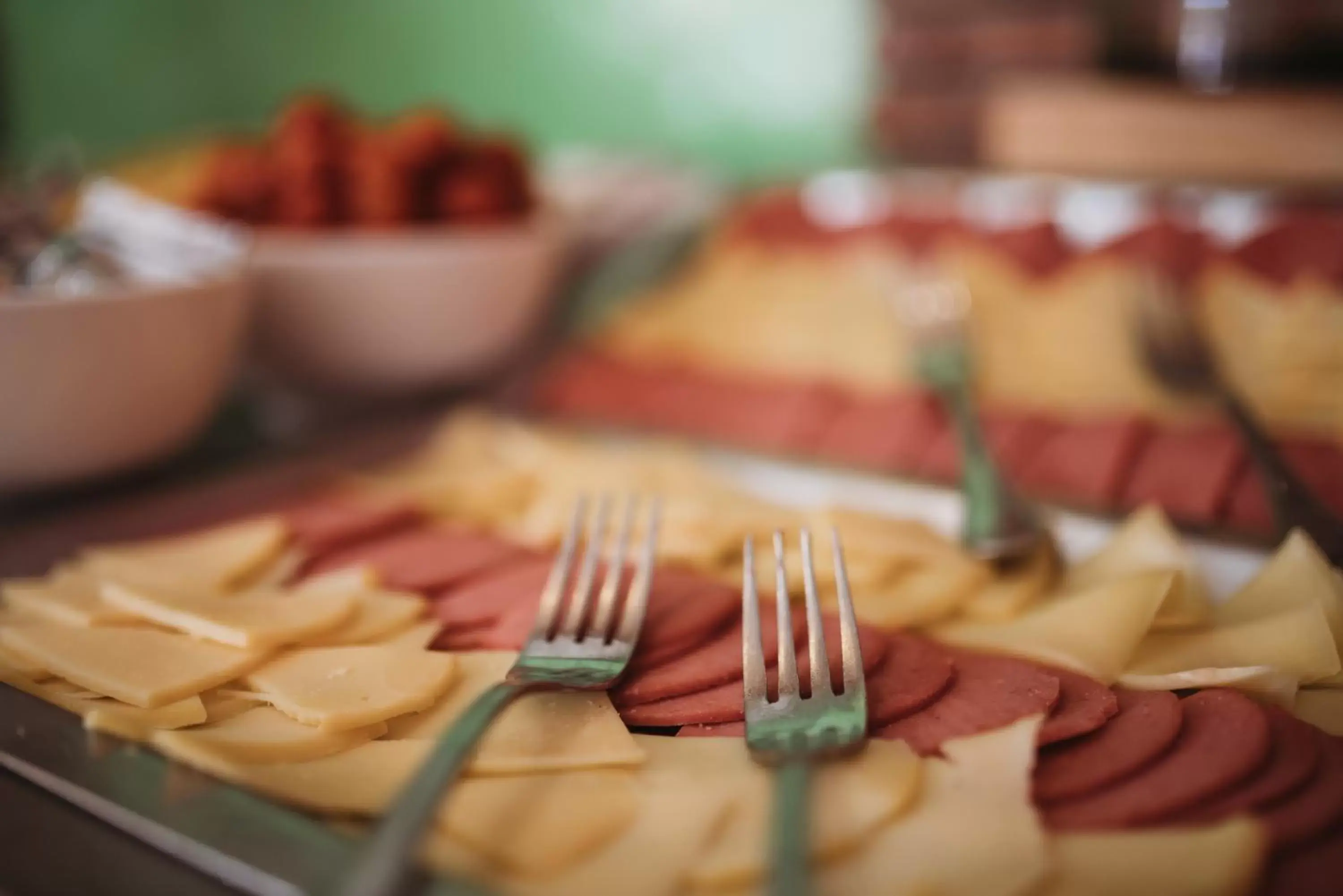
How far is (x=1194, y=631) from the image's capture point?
0.77m

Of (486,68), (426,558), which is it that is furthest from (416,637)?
(486,68)

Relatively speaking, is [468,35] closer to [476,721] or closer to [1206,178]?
[1206,178]

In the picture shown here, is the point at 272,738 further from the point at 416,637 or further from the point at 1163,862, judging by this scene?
the point at 1163,862

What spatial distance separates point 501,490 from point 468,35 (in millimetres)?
2051

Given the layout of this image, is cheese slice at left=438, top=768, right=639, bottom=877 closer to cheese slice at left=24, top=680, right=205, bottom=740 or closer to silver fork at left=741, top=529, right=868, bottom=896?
silver fork at left=741, top=529, right=868, bottom=896

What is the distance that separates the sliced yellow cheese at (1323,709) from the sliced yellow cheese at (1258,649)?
1 centimetres

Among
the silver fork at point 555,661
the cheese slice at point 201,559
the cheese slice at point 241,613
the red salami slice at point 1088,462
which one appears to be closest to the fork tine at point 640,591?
the silver fork at point 555,661

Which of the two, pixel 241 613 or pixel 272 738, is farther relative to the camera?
pixel 241 613

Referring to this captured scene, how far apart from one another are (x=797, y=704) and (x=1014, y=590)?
0.28 m

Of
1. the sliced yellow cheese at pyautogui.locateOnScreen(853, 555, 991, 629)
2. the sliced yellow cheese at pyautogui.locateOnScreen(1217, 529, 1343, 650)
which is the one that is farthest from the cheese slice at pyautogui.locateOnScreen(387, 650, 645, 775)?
the sliced yellow cheese at pyautogui.locateOnScreen(1217, 529, 1343, 650)

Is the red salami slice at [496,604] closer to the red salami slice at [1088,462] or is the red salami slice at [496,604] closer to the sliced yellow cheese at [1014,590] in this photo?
the sliced yellow cheese at [1014,590]

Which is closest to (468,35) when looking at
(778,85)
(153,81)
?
(778,85)

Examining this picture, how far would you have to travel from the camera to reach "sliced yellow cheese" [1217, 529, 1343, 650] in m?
0.75

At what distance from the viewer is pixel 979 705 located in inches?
26.6
